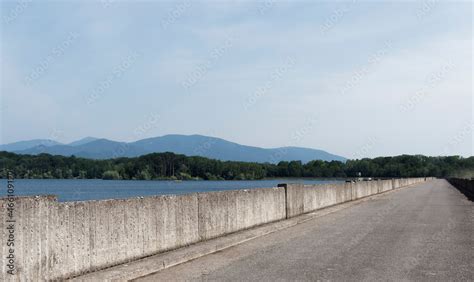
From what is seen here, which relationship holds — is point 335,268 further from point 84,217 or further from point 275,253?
point 84,217

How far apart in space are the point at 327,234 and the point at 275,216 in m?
2.61

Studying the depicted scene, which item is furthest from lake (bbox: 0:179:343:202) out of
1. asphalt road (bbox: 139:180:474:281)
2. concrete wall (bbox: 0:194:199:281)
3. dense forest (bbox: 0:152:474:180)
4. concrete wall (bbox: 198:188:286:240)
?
concrete wall (bbox: 0:194:199:281)

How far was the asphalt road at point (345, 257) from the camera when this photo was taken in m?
8.32

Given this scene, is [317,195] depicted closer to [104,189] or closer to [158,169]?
[104,189]

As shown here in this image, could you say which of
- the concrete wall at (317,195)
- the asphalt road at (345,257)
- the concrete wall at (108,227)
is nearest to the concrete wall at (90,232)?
the concrete wall at (108,227)

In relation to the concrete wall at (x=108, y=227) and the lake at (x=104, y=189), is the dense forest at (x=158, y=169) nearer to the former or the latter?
the lake at (x=104, y=189)

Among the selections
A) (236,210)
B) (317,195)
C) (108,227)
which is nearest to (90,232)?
(108,227)

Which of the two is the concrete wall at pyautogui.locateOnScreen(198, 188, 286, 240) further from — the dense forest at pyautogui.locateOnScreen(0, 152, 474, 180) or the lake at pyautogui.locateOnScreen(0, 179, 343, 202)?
the dense forest at pyautogui.locateOnScreen(0, 152, 474, 180)

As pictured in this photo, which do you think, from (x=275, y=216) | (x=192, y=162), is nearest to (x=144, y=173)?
(x=192, y=162)

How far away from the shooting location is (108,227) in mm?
8555

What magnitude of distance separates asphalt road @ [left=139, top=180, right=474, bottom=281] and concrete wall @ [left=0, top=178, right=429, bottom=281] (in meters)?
0.74

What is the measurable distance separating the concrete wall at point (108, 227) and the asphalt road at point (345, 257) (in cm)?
74

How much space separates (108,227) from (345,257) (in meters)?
4.13

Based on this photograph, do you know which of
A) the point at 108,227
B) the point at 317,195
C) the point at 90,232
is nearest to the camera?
the point at 90,232
